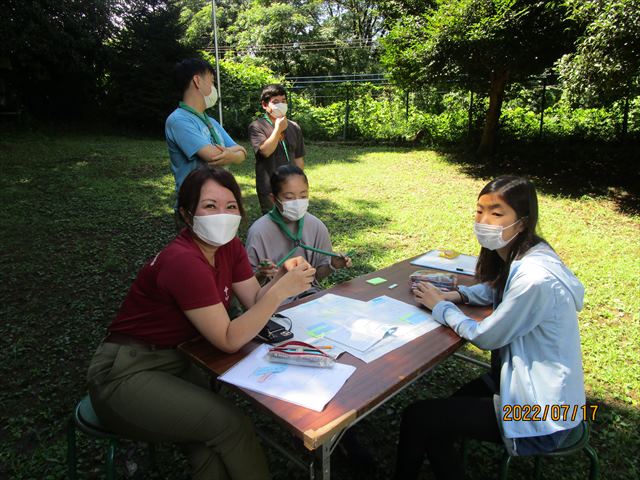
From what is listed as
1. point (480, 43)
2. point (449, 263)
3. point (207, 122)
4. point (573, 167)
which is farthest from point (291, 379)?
point (573, 167)

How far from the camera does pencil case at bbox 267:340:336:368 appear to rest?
4.51 feet

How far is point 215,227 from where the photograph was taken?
65.2 inches

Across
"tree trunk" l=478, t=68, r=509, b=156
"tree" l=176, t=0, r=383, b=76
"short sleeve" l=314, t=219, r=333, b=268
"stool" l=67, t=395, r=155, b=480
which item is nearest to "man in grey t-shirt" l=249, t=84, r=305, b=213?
"short sleeve" l=314, t=219, r=333, b=268

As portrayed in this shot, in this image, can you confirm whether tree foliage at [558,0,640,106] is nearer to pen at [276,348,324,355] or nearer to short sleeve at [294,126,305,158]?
short sleeve at [294,126,305,158]

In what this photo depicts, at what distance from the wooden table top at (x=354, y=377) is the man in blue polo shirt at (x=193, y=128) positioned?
116 centimetres

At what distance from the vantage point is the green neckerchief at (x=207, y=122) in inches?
103

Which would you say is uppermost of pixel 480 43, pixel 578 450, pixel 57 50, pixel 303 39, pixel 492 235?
pixel 303 39

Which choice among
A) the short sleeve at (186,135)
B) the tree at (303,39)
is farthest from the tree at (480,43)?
the tree at (303,39)

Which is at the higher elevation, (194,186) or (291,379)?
(194,186)

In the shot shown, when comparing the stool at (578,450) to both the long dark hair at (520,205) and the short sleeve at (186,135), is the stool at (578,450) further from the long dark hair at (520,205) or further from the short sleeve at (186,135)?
the short sleeve at (186,135)

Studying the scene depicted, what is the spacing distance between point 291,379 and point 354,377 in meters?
0.20
